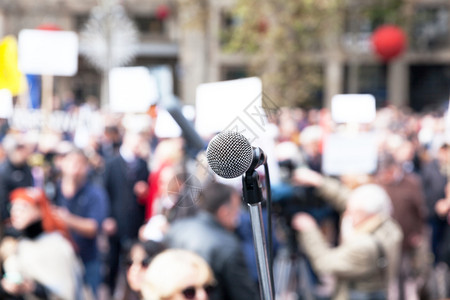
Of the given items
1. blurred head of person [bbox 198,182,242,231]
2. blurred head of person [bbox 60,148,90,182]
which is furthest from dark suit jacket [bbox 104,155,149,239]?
blurred head of person [bbox 198,182,242,231]

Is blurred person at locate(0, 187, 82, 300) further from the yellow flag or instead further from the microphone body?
the yellow flag

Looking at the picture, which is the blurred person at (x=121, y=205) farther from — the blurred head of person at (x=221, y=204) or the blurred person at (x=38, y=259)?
the blurred head of person at (x=221, y=204)

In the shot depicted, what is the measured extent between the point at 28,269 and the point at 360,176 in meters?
3.42

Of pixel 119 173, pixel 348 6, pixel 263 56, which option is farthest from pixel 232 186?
pixel 348 6

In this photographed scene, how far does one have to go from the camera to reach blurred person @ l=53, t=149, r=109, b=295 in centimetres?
637

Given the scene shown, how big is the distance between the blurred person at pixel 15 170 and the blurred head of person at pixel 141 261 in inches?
133

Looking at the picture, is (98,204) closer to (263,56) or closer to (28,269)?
(28,269)

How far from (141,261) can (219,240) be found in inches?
18.1

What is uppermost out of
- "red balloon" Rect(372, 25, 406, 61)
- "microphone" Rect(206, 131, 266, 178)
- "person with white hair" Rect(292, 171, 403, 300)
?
"microphone" Rect(206, 131, 266, 178)

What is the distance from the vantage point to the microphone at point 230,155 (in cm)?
166

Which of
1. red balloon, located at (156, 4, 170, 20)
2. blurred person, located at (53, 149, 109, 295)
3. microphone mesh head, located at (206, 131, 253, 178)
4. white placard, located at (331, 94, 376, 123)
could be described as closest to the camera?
microphone mesh head, located at (206, 131, 253, 178)

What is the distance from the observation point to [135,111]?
10000 mm

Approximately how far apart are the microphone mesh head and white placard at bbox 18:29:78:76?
7896 mm

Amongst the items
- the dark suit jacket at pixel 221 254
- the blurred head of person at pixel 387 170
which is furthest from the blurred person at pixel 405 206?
the dark suit jacket at pixel 221 254
